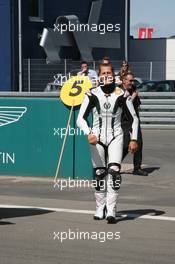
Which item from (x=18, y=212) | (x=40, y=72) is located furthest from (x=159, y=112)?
(x=18, y=212)

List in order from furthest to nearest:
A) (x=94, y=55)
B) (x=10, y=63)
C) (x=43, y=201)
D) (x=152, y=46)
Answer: (x=152, y=46) → (x=94, y=55) → (x=10, y=63) → (x=43, y=201)

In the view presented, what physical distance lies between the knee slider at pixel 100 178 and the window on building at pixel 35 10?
98.8 feet

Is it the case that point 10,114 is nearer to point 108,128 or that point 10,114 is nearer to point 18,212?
point 18,212

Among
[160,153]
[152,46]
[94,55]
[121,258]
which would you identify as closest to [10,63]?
[94,55]

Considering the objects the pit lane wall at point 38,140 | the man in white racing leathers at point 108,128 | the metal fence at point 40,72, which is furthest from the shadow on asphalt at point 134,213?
the metal fence at point 40,72

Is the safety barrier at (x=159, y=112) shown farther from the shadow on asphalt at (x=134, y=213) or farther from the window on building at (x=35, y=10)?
the window on building at (x=35, y=10)

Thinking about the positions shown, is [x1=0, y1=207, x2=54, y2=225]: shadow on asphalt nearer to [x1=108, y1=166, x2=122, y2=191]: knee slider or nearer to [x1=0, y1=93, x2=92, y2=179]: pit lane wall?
[x1=108, y1=166, x2=122, y2=191]: knee slider

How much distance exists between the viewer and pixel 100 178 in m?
8.40

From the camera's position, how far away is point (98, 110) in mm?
8273

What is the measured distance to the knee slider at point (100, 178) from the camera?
840 centimetres

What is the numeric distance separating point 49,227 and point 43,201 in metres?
2.14

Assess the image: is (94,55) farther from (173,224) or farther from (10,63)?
(173,224)

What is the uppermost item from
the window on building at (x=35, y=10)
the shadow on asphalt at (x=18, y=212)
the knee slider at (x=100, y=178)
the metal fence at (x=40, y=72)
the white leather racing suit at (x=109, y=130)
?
the window on building at (x=35, y=10)

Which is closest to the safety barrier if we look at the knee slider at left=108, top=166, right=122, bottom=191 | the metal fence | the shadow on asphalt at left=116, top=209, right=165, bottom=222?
the metal fence
